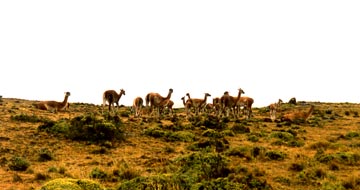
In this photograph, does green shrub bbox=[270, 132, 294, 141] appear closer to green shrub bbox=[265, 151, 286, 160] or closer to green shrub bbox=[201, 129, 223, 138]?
Answer: green shrub bbox=[201, 129, 223, 138]

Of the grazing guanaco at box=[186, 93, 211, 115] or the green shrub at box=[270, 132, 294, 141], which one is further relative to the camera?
the grazing guanaco at box=[186, 93, 211, 115]

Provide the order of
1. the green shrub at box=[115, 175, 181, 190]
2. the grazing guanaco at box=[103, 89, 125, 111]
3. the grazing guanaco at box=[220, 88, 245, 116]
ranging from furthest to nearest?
the grazing guanaco at box=[220, 88, 245, 116] < the grazing guanaco at box=[103, 89, 125, 111] < the green shrub at box=[115, 175, 181, 190]

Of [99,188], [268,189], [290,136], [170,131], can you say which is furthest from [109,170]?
[290,136]

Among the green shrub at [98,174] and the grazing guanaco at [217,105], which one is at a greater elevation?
the grazing guanaco at [217,105]

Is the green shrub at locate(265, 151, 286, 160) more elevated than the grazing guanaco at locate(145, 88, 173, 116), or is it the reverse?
the grazing guanaco at locate(145, 88, 173, 116)

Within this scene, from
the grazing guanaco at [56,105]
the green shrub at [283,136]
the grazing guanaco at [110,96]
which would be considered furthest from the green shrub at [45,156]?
the grazing guanaco at [56,105]

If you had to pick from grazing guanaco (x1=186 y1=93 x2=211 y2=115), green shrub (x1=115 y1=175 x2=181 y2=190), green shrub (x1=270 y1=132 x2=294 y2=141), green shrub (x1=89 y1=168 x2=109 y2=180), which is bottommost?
green shrub (x1=89 y1=168 x2=109 y2=180)

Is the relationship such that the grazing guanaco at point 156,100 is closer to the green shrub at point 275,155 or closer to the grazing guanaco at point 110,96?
the grazing guanaco at point 110,96

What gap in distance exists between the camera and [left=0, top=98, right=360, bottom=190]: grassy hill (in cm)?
1415

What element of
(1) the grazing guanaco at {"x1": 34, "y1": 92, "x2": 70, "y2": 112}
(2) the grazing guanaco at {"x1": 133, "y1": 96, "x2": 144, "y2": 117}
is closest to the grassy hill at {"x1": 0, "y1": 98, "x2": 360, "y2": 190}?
(2) the grazing guanaco at {"x1": 133, "y1": 96, "x2": 144, "y2": 117}

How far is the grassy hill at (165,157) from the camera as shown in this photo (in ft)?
46.4

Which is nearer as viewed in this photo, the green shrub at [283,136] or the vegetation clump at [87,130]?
the vegetation clump at [87,130]

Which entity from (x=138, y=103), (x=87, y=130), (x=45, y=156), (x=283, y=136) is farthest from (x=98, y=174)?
(x=138, y=103)

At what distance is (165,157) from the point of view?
2012 centimetres
